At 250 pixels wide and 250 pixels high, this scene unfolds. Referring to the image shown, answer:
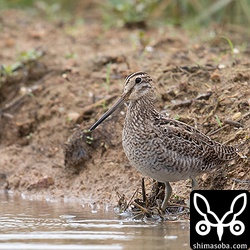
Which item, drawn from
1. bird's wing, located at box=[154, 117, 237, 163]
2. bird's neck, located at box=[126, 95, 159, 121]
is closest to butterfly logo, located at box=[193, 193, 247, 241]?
bird's wing, located at box=[154, 117, 237, 163]

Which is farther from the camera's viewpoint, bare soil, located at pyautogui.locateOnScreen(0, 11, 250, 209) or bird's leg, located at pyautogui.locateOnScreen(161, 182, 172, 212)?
bare soil, located at pyautogui.locateOnScreen(0, 11, 250, 209)

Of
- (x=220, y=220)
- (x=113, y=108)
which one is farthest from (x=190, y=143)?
(x=220, y=220)

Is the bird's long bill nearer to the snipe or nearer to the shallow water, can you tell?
the snipe

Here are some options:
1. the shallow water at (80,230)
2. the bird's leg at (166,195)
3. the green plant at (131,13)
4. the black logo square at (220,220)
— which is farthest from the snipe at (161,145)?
the green plant at (131,13)

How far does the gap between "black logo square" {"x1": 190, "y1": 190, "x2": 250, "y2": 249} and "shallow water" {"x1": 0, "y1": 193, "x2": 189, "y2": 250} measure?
0.13 m

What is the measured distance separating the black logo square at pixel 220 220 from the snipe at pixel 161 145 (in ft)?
0.95

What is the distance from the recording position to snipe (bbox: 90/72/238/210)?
733 centimetres

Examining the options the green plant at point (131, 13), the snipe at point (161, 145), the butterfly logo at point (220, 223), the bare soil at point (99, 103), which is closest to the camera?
the butterfly logo at point (220, 223)

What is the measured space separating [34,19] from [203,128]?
250 inches

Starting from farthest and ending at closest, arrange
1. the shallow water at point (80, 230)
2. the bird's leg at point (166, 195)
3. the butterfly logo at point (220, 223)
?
the bird's leg at point (166, 195), the butterfly logo at point (220, 223), the shallow water at point (80, 230)

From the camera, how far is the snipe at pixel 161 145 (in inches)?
289

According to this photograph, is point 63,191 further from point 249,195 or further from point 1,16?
point 1,16

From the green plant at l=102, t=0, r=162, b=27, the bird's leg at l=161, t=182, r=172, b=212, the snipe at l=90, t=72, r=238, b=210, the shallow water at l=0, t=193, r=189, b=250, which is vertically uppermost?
the green plant at l=102, t=0, r=162, b=27

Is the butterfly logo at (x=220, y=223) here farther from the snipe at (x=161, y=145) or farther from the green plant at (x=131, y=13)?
the green plant at (x=131, y=13)
